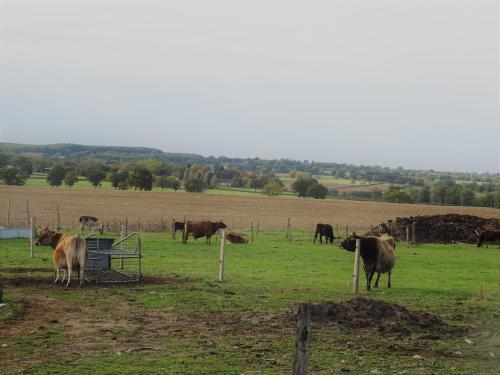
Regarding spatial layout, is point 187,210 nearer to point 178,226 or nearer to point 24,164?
point 178,226

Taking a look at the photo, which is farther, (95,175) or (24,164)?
(24,164)

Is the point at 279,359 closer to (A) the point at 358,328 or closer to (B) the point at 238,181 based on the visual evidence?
(A) the point at 358,328

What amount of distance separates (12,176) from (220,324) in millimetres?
91562

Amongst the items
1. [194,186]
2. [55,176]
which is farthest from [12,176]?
[194,186]

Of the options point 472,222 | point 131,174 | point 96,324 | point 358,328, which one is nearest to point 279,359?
point 358,328

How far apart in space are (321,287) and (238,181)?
11220 cm

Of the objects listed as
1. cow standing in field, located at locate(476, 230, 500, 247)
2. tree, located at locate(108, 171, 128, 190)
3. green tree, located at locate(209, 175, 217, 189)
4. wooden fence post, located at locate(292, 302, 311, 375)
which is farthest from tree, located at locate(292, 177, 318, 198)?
wooden fence post, located at locate(292, 302, 311, 375)

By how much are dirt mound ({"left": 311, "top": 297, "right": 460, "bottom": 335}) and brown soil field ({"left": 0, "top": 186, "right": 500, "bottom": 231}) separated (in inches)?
1234

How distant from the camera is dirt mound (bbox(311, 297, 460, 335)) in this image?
13.0m

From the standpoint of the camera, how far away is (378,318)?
13461 mm

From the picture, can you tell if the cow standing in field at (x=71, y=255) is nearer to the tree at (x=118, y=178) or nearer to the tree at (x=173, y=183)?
the tree at (x=118, y=178)

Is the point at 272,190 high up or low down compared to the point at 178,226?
up

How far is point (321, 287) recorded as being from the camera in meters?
19.1

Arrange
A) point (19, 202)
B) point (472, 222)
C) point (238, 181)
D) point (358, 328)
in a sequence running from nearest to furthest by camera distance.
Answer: point (358, 328) < point (472, 222) < point (19, 202) < point (238, 181)
